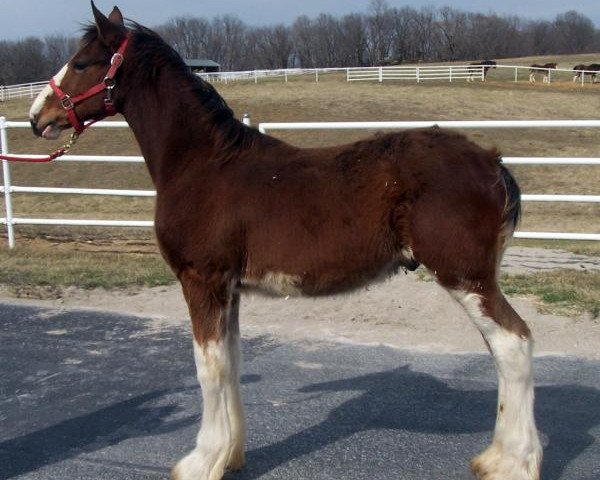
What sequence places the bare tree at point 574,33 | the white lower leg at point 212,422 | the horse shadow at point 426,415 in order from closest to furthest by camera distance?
the white lower leg at point 212,422, the horse shadow at point 426,415, the bare tree at point 574,33

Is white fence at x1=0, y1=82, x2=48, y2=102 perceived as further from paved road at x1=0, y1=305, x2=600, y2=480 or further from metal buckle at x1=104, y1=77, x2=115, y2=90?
metal buckle at x1=104, y1=77, x2=115, y2=90

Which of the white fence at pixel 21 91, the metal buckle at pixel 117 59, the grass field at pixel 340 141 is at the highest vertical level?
the metal buckle at pixel 117 59

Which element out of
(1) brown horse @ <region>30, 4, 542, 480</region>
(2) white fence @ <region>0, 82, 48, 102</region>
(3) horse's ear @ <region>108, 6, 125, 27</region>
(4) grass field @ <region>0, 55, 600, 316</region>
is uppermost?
(3) horse's ear @ <region>108, 6, 125, 27</region>

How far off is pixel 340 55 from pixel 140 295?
303ft

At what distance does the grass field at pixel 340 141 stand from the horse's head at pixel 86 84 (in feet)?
7.10

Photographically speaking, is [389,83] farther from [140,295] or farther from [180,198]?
[180,198]

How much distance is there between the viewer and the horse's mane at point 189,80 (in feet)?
13.0

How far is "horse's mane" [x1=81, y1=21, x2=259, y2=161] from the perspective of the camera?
3963 mm

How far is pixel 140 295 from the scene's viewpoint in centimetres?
759

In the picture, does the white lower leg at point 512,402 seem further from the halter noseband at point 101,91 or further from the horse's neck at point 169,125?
the halter noseband at point 101,91

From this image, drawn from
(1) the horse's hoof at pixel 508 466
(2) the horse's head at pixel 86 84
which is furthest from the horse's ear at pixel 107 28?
(1) the horse's hoof at pixel 508 466

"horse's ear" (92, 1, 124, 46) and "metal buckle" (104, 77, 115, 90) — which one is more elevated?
"horse's ear" (92, 1, 124, 46)

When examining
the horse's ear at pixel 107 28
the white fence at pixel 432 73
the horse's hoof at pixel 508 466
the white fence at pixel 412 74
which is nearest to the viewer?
the horse's hoof at pixel 508 466

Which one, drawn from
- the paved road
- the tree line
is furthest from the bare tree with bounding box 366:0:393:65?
the paved road
